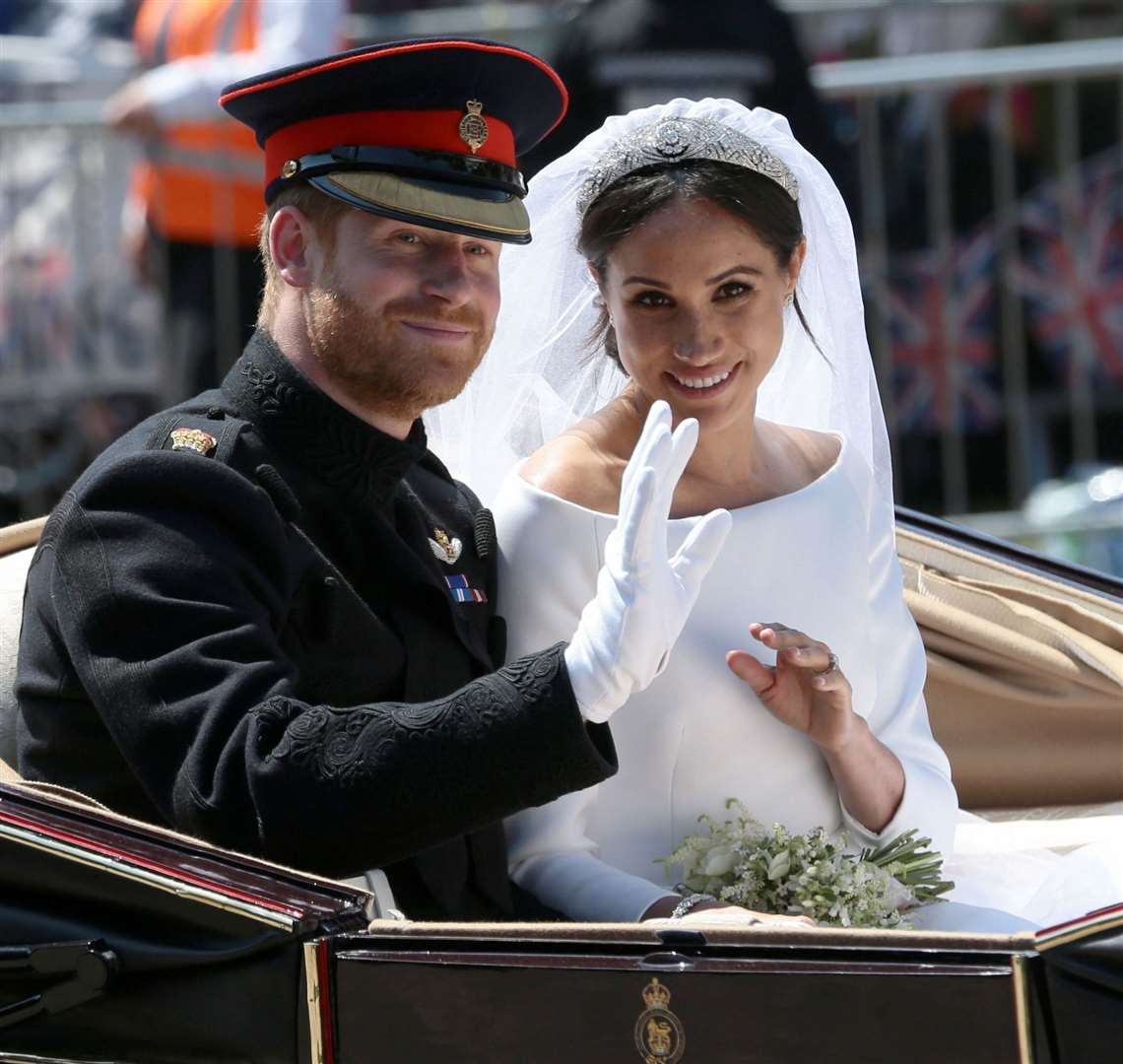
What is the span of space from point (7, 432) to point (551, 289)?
373 centimetres

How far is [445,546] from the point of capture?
243 centimetres

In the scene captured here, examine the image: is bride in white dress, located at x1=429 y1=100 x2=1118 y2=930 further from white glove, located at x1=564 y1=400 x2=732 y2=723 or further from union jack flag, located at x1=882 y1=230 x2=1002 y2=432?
union jack flag, located at x1=882 y1=230 x2=1002 y2=432

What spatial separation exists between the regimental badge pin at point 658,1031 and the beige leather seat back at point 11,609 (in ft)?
3.06

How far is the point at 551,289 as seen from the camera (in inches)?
105

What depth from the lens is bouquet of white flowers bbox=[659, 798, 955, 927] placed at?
7.27 feet

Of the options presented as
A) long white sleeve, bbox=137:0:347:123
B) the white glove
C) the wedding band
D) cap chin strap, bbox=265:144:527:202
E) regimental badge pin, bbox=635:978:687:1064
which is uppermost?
long white sleeve, bbox=137:0:347:123

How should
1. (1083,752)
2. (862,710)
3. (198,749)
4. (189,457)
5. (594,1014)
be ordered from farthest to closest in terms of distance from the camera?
(1083,752), (862,710), (189,457), (198,749), (594,1014)

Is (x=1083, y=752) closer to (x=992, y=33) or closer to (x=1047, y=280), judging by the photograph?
(x=1047, y=280)

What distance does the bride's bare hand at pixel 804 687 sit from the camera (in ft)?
7.64

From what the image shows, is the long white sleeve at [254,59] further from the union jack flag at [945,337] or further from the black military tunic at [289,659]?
the black military tunic at [289,659]

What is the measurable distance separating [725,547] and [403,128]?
65 cm

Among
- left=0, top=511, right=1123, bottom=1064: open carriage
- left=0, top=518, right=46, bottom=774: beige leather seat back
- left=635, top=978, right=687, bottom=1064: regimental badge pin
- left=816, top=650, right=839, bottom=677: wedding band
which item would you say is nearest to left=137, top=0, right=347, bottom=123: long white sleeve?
left=0, top=518, right=46, bottom=774: beige leather seat back

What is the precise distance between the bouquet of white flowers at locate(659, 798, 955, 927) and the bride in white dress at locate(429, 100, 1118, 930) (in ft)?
0.21

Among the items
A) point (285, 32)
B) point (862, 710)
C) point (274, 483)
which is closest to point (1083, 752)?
point (862, 710)
